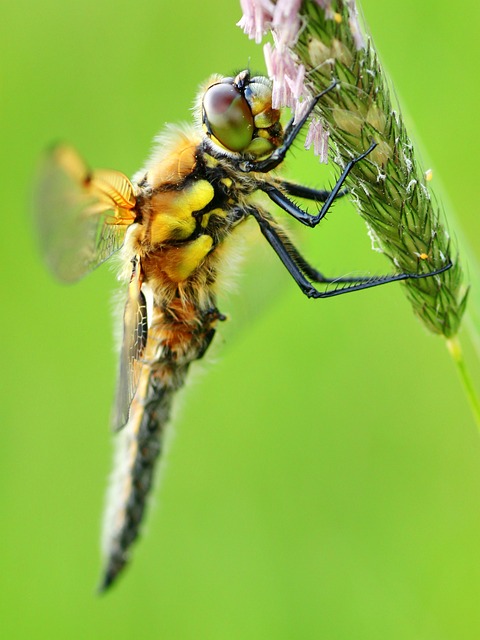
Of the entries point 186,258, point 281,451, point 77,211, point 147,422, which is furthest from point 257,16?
point 281,451

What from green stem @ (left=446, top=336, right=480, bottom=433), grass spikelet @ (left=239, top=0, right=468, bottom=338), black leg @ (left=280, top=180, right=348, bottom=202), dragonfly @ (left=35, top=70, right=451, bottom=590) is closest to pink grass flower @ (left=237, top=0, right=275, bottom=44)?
grass spikelet @ (left=239, top=0, right=468, bottom=338)

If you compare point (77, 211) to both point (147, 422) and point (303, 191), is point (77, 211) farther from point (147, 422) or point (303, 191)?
point (147, 422)

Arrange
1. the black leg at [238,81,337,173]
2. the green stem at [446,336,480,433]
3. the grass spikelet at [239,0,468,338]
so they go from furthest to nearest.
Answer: the black leg at [238,81,337,173] → the green stem at [446,336,480,433] → the grass spikelet at [239,0,468,338]

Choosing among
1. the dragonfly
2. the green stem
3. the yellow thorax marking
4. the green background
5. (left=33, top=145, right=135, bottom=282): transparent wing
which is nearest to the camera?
the green stem

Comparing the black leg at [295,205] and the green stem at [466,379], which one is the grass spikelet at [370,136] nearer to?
the green stem at [466,379]

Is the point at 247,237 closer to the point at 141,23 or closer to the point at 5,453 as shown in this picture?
the point at 5,453

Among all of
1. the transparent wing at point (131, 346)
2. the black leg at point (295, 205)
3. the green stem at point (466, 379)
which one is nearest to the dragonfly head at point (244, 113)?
the black leg at point (295, 205)

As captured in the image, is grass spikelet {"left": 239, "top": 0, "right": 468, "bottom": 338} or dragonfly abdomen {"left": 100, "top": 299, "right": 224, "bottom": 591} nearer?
grass spikelet {"left": 239, "top": 0, "right": 468, "bottom": 338}

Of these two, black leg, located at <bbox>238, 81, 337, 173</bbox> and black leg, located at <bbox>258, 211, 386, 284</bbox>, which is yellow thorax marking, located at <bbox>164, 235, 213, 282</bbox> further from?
black leg, located at <bbox>238, 81, 337, 173</bbox>
